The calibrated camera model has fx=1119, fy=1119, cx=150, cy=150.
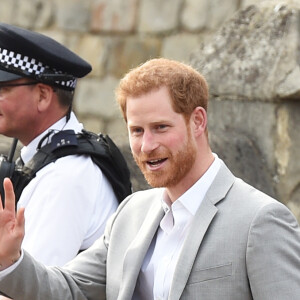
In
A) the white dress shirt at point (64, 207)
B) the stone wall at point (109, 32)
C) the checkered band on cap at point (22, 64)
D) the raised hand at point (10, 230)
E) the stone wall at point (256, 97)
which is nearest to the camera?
the raised hand at point (10, 230)

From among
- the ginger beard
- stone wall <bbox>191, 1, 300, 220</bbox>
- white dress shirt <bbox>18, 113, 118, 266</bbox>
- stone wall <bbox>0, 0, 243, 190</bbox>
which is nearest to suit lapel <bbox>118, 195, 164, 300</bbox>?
the ginger beard

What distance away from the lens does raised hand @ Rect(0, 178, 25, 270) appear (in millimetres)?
2814

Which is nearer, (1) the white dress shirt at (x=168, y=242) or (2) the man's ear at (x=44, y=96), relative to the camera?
(1) the white dress shirt at (x=168, y=242)

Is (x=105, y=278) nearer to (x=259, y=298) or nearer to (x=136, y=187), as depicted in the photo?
(x=259, y=298)

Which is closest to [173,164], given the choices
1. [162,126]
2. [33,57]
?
[162,126]

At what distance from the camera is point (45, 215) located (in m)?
3.53

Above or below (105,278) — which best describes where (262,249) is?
above

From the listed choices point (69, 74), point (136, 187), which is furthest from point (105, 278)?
point (136, 187)

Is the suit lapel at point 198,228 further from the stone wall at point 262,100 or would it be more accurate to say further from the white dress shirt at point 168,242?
the stone wall at point 262,100

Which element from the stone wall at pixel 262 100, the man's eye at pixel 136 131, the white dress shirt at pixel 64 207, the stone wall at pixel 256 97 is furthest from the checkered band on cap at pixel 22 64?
the stone wall at pixel 262 100

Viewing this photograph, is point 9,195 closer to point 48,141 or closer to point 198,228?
point 198,228

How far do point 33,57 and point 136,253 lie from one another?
1.10m

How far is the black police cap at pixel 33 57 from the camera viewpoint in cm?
377

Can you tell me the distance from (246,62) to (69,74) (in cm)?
115
